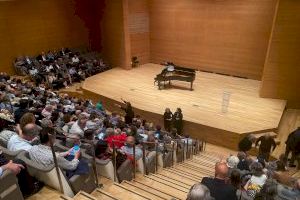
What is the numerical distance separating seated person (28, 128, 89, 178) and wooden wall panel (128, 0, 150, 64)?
11.1 metres

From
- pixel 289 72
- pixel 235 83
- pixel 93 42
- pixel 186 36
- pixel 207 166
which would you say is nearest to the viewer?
pixel 207 166

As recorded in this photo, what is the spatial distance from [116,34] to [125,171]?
10.7 meters

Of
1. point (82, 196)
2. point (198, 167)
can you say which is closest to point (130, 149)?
point (82, 196)

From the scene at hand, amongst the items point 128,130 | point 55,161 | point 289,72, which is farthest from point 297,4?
point 55,161

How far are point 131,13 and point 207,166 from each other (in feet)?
30.9

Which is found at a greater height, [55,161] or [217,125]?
[55,161]

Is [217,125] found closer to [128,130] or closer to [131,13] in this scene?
[128,130]

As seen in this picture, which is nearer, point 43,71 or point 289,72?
point 289,72

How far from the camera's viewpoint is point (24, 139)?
3996 millimetres

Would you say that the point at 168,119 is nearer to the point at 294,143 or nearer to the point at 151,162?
the point at 151,162

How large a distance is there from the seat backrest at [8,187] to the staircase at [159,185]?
0.66m

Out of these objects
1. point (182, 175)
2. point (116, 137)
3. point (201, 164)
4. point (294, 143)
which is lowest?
point (201, 164)

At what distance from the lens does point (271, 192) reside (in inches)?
132

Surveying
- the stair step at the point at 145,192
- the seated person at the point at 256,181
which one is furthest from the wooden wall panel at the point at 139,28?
the seated person at the point at 256,181
